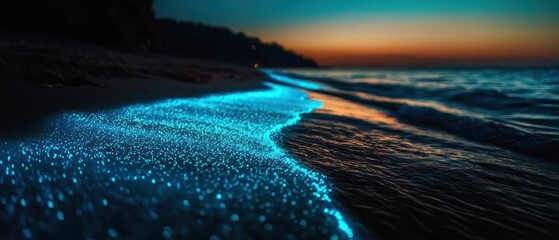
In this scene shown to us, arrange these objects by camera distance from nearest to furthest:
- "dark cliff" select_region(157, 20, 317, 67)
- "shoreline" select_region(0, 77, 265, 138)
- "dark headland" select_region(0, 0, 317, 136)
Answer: "shoreline" select_region(0, 77, 265, 138) < "dark headland" select_region(0, 0, 317, 136) < "dark cliff" select_region(157, 20, 317, 67)

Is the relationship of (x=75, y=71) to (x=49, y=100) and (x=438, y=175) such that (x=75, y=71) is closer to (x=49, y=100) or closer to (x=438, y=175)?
(x=49, y=100)

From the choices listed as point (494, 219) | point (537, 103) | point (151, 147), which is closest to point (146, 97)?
point (151, 147)

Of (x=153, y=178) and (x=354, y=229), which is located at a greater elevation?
(x=153, y=178)

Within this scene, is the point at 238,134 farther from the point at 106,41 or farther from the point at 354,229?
the point at 106,41

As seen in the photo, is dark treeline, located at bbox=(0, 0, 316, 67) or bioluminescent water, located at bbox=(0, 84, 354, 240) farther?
dark treeline, located at bbox=(0, 0, 316, 67)

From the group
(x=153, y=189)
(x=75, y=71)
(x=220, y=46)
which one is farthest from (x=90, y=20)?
(x=220, y=46)

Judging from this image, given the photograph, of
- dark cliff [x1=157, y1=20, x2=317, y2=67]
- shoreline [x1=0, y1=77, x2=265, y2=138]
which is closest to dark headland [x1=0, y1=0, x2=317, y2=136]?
shoreline [x1=0, y1=77, x2=265, y2=138]

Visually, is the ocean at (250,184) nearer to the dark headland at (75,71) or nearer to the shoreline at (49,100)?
the shoreline at (49,100)

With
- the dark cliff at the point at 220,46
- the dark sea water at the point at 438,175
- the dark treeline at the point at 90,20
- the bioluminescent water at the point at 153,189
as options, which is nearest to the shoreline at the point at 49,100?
the bioluminescent water at the point at 153,189

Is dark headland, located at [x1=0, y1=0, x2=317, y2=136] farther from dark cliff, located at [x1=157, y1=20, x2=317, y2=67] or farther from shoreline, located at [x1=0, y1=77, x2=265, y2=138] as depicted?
dark cliff, located at [x1=157, y1=20, x2=317, y2=67]
